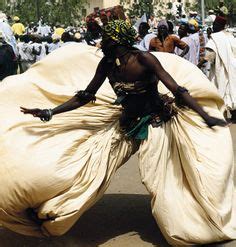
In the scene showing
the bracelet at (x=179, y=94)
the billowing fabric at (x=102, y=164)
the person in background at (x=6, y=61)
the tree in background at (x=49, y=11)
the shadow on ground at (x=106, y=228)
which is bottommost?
the tree in background at (x=49, y=11)

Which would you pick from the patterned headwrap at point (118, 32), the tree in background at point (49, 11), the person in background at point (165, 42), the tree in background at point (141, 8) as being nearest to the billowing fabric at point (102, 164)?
the patterned headwrap at point (118, 32)

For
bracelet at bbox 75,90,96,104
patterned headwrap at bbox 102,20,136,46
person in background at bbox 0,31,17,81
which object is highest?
patterned headwrap at bbox 102,20,136,46

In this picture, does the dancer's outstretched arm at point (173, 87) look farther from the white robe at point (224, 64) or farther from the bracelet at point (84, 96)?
the white robe at point (224, 64)

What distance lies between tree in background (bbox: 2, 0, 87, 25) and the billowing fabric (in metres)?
34.8

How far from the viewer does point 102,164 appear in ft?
16.3

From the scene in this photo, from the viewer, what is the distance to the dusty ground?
521 centimetres

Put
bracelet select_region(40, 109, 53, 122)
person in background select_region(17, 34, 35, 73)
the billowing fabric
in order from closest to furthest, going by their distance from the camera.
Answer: the billowing fabric → bracelet select_region(40, 109, 53, 122) → person in background select_region(17, 34, 35, 73)

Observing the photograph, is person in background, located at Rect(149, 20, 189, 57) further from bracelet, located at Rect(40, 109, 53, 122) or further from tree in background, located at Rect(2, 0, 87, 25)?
tree in background, located at Rect(2, 0, 87, 25)

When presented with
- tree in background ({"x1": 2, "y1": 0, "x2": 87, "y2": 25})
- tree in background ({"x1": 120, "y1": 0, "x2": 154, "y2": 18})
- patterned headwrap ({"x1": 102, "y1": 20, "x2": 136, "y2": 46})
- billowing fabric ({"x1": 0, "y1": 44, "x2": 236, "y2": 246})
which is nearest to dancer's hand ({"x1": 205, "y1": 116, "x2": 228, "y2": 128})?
billowing fabric ({"x1": 0, "y1": 44, "x2": 236, "y2": 246})

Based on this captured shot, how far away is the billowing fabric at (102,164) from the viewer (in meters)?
4.69

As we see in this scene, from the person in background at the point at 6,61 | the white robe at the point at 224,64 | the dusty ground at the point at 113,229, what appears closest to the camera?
→ the dusty ground at the point at 113,229

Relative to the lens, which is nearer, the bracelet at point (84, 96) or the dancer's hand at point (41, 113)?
the dancer's hand at point (41, 113)

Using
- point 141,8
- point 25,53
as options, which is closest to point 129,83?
point 25,53

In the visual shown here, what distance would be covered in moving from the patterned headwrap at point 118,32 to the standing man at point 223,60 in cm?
550
